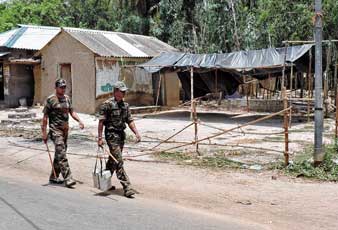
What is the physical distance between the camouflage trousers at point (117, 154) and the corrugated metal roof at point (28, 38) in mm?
18885

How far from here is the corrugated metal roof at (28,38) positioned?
Result: 2555 cm

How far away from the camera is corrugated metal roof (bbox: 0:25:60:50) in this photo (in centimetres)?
2555

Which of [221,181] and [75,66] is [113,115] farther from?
[75,66]

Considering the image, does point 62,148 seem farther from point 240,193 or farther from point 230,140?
point 230,140

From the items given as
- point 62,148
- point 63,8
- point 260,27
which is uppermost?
point 63,8

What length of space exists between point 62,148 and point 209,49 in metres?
22.6

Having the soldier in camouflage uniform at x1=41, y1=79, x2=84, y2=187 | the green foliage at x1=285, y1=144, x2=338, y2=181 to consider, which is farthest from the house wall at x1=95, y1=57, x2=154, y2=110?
the green foliage at x1=285, y1=144, x2=338, y2=181

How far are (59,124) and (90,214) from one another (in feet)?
7.97

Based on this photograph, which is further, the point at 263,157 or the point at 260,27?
the point at 260,27

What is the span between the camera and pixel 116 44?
2411 cm

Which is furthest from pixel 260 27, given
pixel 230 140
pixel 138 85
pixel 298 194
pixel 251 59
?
pixel 298 194

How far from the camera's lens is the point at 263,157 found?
424 inches

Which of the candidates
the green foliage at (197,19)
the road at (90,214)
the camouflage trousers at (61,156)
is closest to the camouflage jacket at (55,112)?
the camouflage trousers at (61,156)

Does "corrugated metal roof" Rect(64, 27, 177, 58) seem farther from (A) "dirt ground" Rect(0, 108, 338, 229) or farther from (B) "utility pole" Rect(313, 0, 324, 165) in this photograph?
(B) "utility pole" Rect(313, 0, 324, 165)
